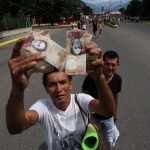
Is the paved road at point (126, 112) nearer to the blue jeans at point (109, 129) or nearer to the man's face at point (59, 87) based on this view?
Result: the blue jeans at point (109, 129)

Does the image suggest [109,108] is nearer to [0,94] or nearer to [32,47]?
[32,47]

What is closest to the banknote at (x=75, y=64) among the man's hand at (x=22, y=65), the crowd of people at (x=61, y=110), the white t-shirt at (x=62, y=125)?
the crowd of people at (x=61, y=110)

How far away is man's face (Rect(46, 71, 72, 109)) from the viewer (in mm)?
3296

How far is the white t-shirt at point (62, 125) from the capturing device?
3.32 meters

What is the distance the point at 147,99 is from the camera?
991 cm

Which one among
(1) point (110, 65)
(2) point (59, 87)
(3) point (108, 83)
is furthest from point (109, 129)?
(2) point (59, 87)

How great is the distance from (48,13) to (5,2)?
32.9 metres

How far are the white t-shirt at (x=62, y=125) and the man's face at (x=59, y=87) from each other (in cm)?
9

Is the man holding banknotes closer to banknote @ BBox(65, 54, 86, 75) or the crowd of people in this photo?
the crowd of people

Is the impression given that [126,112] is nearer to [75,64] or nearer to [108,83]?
[108,83]

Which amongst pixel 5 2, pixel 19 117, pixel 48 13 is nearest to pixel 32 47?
pixel 19 117

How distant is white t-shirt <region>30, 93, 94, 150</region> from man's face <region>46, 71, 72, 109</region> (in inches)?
3.4

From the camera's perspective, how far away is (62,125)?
11.0 feet

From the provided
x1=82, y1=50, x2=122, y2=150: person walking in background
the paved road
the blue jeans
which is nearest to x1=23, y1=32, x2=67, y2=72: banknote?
x1=82, y1=50, x2=122, y2=150: person walking in background
